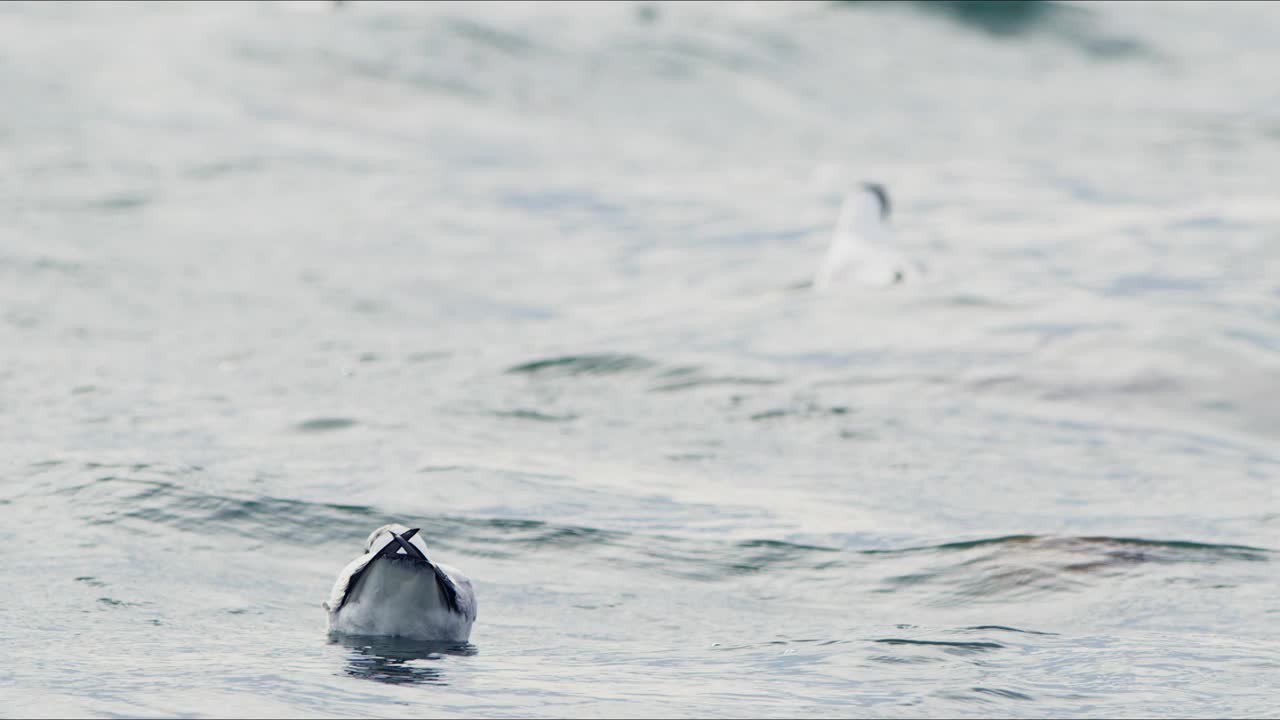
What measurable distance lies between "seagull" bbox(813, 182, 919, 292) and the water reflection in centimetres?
790

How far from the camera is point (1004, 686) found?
4.47 metres

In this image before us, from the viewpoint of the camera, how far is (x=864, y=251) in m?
13.0

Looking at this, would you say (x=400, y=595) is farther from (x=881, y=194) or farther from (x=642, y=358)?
(x=881, y=194)

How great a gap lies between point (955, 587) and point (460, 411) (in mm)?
3576

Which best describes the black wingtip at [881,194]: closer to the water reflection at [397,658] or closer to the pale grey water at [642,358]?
the pale grey water at [642,358]

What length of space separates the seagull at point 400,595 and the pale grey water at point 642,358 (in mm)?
78

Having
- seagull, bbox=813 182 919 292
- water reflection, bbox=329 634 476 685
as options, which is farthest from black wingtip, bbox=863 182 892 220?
water reflection, bbox=329 634 476 685

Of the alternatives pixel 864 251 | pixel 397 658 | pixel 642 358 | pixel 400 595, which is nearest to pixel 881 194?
pixel 864 251

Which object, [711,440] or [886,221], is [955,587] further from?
[886,221]

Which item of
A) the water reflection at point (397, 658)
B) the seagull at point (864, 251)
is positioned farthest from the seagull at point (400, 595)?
the seagull at point (864, 251)

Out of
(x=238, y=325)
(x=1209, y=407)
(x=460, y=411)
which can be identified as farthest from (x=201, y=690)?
(x=238, y=325)

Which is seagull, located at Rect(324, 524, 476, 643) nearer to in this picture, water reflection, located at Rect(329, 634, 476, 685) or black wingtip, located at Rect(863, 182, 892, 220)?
water reflection, located at Rect(329, 634, 476, 685)

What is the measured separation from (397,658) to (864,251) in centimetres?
877

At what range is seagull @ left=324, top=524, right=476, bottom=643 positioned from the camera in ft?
15.2
